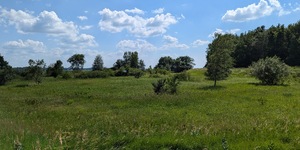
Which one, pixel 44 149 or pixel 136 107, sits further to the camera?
pixel 136 107

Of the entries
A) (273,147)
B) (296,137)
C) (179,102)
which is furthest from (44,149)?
(179,102)

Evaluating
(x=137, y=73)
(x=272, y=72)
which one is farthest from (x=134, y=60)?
(x=272, y=72)

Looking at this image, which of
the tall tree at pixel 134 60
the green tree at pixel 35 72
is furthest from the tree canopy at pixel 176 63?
the green tree at pixel 35 72

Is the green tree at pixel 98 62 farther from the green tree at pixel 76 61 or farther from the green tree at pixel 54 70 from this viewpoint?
the green tree at pixel 54 70

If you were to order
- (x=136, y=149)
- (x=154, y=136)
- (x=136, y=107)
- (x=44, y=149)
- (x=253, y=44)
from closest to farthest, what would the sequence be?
(x=44, y=149)
(x=136, y=149)
(x=154, y=136)
(x=136, y=107)
(x=253, y=44)

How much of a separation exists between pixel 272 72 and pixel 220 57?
7.08m

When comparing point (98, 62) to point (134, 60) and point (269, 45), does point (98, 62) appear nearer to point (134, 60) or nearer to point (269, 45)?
point (134, 60)

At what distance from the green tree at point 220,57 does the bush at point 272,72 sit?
165 inches

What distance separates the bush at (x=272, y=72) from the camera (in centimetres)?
4334

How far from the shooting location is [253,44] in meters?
117

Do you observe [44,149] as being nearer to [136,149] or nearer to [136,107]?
[136,149]

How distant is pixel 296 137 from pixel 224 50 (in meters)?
34.6

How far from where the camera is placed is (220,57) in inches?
1714

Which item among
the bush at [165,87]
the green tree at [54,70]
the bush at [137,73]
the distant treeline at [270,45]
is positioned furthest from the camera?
the distant treeline at [270,45]
